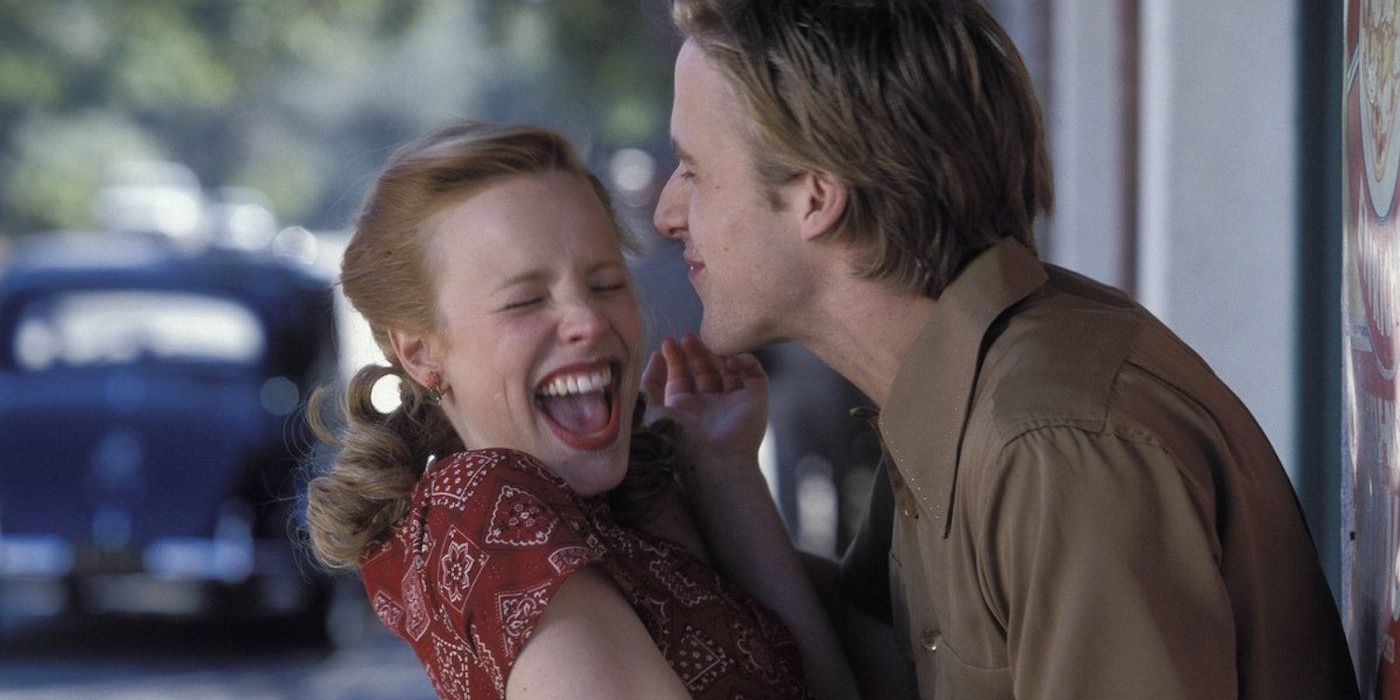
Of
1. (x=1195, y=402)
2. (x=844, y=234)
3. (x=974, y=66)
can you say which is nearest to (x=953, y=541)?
(x=1195, y=402)

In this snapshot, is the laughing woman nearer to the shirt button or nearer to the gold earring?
the gold earring

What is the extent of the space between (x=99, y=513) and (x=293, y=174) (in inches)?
171

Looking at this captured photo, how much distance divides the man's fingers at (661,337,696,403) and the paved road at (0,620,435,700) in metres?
4.24

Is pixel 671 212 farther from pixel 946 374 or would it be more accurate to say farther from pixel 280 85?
pixel 280 85

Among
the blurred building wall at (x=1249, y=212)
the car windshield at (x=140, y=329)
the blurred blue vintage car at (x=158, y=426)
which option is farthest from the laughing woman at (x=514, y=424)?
the car windshield at (x=140, y=329)

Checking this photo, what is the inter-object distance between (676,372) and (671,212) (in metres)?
0.38

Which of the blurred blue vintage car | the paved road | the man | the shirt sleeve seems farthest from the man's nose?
the blurred blue vintage car

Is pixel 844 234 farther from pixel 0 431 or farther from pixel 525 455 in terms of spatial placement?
pixel 0 431

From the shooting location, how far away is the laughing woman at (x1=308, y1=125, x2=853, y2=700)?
6.95 feet

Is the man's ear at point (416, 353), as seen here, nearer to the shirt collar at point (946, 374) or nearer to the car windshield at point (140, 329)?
the shirt collar at point (946, 374)

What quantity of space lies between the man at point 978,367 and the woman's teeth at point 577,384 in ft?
0.62

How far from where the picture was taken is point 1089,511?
1.66 meters

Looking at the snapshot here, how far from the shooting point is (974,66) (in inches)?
82.7

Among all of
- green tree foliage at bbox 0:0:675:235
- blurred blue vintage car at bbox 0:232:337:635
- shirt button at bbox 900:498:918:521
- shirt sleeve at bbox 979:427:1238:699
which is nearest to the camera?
shirt sleeve at bbox 979:427:1238:699
